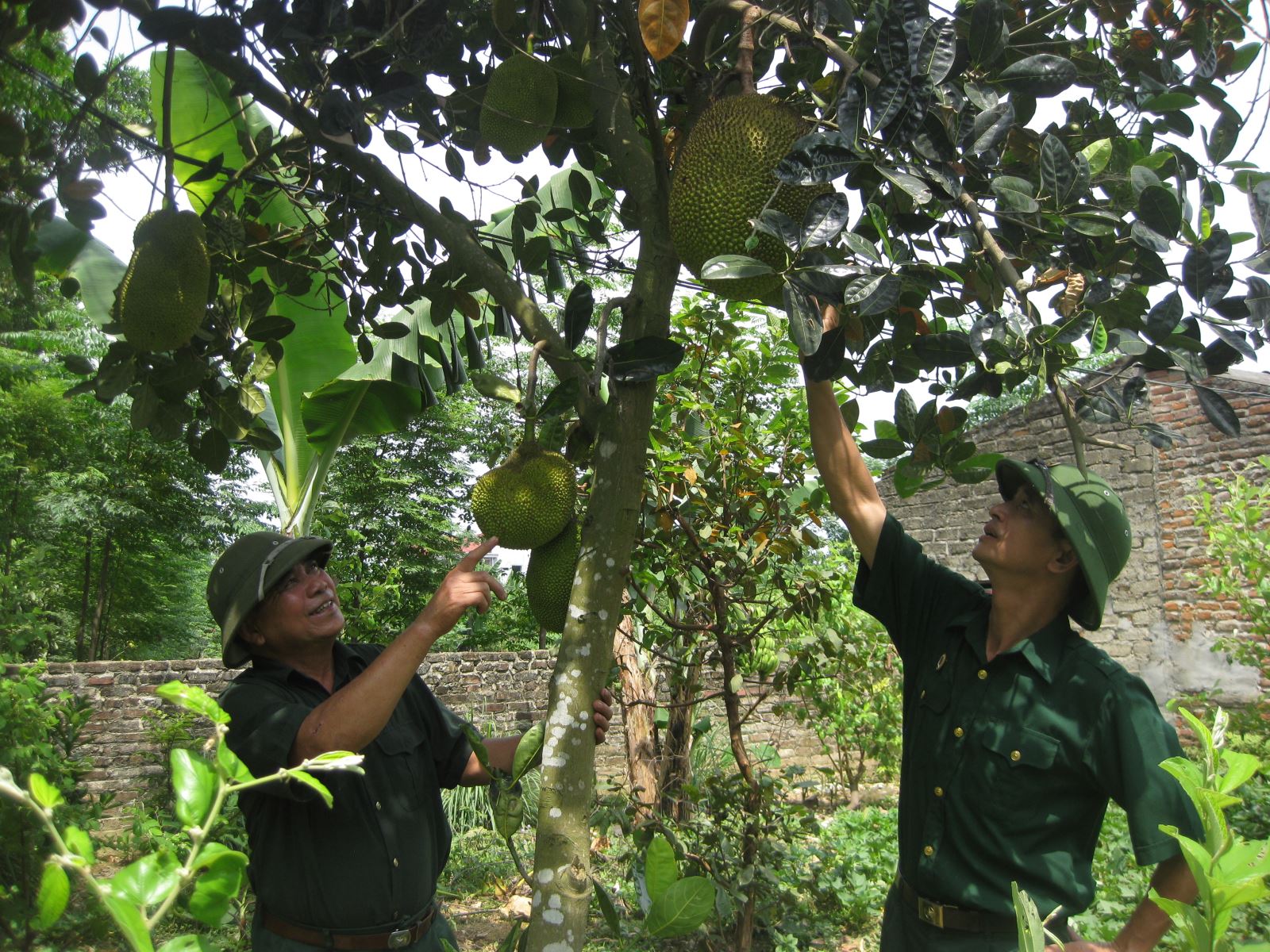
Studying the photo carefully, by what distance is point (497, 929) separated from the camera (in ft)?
14.8

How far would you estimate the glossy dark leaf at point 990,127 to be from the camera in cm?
103

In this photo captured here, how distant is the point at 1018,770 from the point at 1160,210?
977 mm

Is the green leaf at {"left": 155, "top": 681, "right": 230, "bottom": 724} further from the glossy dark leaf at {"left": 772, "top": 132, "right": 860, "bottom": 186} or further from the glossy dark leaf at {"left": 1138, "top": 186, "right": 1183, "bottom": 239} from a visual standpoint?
the glossy dark leaf at {"left": 1138, "top": 186, "right": 1183, "bottom": 239}

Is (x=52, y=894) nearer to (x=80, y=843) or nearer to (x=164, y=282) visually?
(x=80, y=843)

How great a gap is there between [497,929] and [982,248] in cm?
435

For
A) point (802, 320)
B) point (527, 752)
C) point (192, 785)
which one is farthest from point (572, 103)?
point (192, 785)

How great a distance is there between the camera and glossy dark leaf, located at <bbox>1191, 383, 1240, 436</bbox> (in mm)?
1126

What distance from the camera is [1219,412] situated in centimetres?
115

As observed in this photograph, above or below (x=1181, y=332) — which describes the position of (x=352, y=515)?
above

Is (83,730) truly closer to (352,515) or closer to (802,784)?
(802,784)

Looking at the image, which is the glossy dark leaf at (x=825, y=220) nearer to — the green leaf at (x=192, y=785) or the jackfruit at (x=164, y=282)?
the green leaf at (x=192, y=785)

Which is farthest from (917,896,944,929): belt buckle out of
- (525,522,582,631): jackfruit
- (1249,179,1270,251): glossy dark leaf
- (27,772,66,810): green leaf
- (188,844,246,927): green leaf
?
(27,772,66,810): green leaf

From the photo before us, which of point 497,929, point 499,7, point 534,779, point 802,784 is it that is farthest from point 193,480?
point 499,7

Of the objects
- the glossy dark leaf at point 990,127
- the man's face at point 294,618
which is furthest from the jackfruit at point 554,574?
the glossy dark leaf at point 990,127
